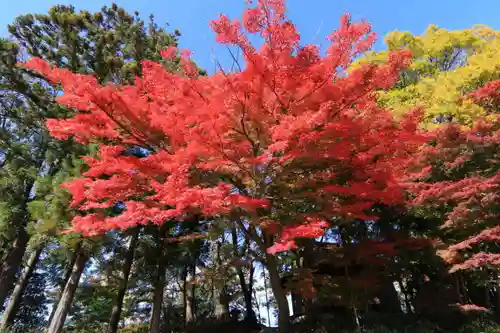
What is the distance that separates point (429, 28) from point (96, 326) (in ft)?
67.6

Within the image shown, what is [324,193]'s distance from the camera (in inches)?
310

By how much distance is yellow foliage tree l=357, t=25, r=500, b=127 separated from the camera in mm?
11695

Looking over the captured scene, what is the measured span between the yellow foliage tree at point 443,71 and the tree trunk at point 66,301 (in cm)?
1083

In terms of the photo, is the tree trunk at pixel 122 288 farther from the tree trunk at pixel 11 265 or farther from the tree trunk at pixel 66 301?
the tree trunk at pixel 11 265

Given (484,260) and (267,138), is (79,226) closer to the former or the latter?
(267,138)

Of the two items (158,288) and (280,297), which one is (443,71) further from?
(158,288)

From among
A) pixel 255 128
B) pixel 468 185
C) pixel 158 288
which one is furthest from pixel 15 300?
pixel 468 185

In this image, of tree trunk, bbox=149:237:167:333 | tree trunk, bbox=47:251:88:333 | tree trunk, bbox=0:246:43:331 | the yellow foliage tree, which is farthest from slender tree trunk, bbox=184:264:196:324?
the yellow foliage tree

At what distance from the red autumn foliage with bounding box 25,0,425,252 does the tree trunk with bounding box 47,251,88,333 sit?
3065 millimetres

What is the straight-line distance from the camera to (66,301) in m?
9.93

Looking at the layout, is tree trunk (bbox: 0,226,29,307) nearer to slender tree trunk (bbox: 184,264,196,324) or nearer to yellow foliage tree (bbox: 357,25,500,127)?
slender tree trunk (bbox: 184,264,196,324)

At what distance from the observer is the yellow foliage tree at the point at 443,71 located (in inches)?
460

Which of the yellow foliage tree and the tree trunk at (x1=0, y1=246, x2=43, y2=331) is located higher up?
the yellow foliage tree

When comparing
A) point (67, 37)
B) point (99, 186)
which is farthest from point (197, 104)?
point (67, 37)
